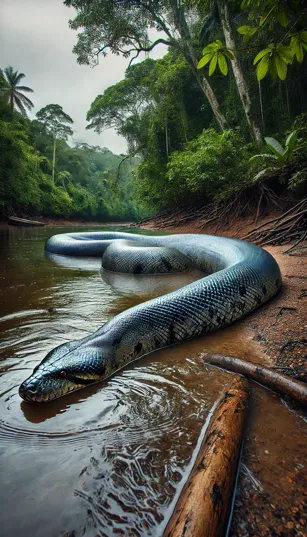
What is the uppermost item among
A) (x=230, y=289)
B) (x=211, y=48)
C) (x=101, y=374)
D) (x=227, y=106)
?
(x=227, y=106)

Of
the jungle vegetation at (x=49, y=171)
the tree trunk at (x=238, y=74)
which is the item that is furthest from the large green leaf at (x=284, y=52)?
the jungle vegetation at (x=49, y=171)

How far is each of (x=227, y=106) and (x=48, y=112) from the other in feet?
111

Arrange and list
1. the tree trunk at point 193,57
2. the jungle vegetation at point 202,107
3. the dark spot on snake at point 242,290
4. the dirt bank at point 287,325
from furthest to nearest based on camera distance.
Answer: the tree trunk at point 193,57 < the jungle vegetation at point 202,107 < the dark spot on snake at point 242,290 < the dirt bank at point 287,325

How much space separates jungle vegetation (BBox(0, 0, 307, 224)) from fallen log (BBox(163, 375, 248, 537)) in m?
2.12

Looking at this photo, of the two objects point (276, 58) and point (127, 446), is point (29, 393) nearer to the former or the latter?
point (127, 446)

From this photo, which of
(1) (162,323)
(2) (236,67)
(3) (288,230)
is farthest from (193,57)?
(1) (162,323)

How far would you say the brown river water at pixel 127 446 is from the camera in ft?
3.64

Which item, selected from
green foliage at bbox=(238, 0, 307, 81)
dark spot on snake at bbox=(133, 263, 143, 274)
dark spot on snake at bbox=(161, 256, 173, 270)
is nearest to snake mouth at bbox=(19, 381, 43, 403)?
green foliage at bbox=(238, 0, 307, 81)

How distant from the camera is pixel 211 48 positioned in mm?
1838

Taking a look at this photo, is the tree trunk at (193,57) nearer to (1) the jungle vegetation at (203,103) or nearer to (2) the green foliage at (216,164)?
(1) the jungle vegetation at (203,103)

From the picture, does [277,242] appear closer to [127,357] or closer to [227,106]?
[127,357]

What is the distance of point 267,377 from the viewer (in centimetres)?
191

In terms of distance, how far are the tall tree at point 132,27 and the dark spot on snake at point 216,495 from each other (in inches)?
661

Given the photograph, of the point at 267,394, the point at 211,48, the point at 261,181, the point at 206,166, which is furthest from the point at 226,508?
the point at 206,166
